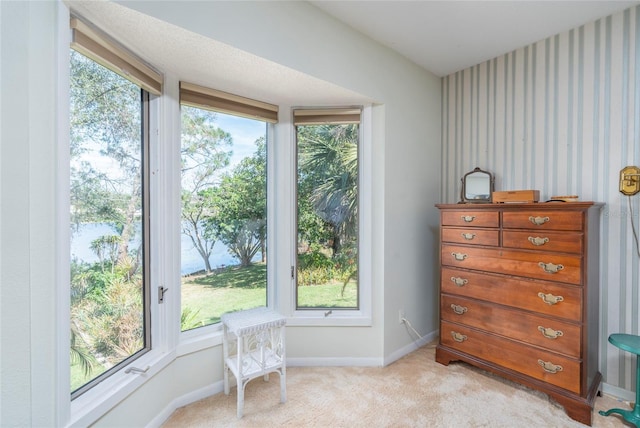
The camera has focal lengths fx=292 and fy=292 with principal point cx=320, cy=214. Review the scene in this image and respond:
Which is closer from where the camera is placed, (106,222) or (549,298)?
(106,222)

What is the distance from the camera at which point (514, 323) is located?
77.9 inches

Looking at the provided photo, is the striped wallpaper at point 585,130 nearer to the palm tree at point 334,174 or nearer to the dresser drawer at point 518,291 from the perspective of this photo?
the dresser drawer at point 518,291

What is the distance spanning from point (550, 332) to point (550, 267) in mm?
405

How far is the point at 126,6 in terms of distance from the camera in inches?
49.0

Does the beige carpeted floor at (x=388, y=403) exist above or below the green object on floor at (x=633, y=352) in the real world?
below

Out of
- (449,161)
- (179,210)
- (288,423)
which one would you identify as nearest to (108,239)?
(179,210)

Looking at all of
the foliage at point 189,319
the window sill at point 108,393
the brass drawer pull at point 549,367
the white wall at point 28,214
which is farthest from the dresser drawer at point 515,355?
the white wall at point 28,214

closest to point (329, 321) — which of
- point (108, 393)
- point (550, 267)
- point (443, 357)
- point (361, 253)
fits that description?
point (361, 253)

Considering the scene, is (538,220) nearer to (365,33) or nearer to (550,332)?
(550,332)

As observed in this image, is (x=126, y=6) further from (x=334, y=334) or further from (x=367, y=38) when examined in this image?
(x=334, y=334)

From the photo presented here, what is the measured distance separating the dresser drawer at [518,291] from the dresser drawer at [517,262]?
0.15ft

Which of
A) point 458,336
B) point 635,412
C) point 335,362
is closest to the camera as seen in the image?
point 635,412

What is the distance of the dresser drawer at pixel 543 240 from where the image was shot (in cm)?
174

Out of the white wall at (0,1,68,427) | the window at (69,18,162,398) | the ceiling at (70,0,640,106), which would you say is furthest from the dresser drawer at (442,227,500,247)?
the white wall at (0,1,68,427)
